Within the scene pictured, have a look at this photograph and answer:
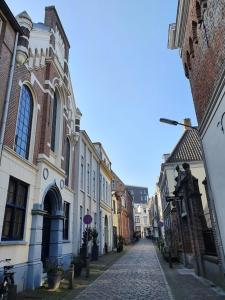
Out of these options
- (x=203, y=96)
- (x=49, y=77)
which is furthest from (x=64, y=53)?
(x=203, y=96)

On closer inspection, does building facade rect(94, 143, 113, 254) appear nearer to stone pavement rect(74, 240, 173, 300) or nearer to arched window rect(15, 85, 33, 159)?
stone pavement rect(74, 240, 173, 300)

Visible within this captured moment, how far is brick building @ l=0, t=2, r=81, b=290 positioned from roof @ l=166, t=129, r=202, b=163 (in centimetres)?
1214

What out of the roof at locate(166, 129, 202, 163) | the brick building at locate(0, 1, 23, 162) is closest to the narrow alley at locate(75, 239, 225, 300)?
the brick building at locate(0, 1, 23, 162)

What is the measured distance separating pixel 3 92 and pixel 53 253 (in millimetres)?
8629

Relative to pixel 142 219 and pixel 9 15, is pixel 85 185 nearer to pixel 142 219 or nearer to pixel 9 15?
pixel 9 15

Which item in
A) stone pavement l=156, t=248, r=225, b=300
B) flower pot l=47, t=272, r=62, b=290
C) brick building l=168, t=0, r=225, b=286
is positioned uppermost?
brick building l=168, t=0, r=225, b=286

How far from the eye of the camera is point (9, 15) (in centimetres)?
1074

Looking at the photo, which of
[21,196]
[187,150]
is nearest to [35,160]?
[21,196]

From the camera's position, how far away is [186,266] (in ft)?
52.6

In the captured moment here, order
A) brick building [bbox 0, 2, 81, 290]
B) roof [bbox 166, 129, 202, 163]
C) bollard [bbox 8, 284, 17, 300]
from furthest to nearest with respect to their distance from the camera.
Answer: roof [bbox 166, 129, 202, 163], brick building [bbox 0, 2, 81, 290], bollard [bbox 8, 284, 17, 300]

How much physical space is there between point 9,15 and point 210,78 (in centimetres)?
848

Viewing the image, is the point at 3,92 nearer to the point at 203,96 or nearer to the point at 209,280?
the point at 203,96

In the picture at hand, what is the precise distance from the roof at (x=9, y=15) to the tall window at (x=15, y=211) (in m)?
6.55

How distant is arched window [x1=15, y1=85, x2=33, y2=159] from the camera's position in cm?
1152
